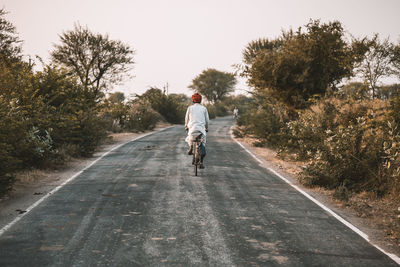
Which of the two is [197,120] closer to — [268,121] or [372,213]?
[372,213]

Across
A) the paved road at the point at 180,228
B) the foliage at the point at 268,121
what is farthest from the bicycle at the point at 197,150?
the foliage at the point at 268,121

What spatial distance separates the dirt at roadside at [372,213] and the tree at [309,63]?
7.86 metres

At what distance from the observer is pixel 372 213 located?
6988 millimetres

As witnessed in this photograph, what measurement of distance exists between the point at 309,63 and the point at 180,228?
1289 cm

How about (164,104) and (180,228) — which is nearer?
(180,228)

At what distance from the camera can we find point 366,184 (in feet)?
29.0

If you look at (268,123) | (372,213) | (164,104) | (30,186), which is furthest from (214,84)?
(372,213)

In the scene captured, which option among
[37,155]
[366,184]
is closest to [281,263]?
[366,184]

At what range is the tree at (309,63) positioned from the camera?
16500mm

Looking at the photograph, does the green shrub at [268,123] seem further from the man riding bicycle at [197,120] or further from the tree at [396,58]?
the tree at [396,58]

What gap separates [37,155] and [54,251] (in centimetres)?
699

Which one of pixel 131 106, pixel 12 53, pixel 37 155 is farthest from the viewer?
pixel 131 106

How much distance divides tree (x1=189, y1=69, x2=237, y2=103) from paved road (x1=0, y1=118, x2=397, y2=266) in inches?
3277

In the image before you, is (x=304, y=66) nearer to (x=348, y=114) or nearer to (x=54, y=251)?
(x=348, y=114)
